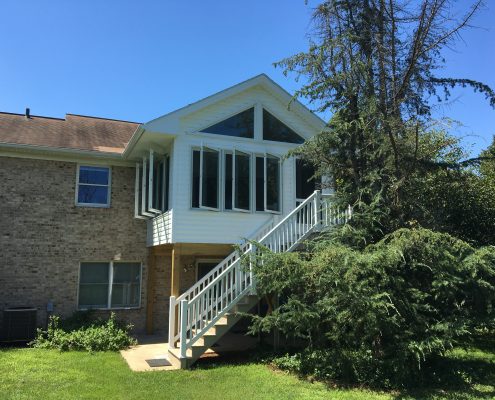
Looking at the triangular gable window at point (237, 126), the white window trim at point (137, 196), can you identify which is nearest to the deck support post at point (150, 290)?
the white window trim at point (137, 196)

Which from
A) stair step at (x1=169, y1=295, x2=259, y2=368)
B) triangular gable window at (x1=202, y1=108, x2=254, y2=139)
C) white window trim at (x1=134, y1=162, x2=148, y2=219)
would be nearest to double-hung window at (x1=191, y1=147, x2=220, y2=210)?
triangular gable window at (x1=202, y1=108, x2=254, y2=139)

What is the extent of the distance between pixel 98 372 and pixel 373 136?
7.26m

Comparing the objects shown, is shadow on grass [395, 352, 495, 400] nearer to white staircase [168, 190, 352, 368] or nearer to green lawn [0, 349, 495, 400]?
green lawn [0, 349, 495, 400]

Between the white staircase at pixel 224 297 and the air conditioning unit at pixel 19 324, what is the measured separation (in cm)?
411

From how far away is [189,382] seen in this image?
8359 mm

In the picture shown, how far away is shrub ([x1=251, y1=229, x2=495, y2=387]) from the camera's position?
26.7 ft

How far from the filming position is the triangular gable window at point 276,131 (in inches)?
525

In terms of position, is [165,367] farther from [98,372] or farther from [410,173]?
[410,173]

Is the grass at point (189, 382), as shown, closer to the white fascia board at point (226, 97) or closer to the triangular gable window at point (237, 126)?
the white fascia board at point (226, 97)

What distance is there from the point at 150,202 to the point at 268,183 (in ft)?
10.7

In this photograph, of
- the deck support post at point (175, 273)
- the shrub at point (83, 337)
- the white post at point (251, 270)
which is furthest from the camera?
the deck support post at point (175, 273)

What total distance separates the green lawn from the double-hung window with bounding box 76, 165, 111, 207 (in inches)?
204

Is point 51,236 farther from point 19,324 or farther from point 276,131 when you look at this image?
point 276,131

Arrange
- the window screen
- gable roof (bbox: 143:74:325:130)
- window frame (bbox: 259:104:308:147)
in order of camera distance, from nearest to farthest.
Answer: gable roof (bbox: 143:74:325:130), window frame (bbox: 259:104:308:147), the window screen
